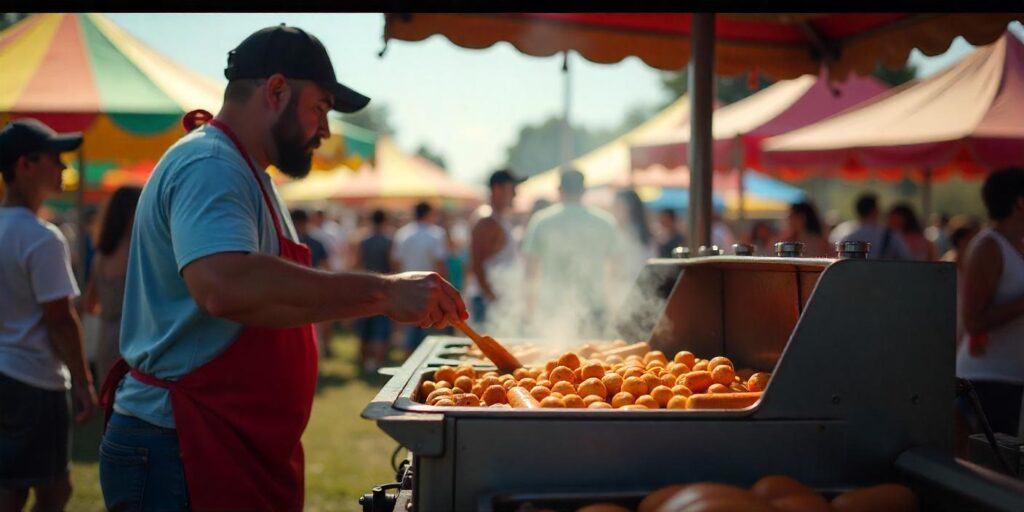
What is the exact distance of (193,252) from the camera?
6.25 feet

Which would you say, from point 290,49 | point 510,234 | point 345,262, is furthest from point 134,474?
point 345,262

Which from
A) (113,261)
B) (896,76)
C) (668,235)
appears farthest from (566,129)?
(896,76)

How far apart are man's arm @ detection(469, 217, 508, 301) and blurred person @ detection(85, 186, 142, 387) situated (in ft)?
10.4

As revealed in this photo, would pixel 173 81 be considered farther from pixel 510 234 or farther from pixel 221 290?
pixel 221 290

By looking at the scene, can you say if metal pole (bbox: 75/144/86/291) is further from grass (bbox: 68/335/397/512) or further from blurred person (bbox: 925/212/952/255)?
blurred person (bbox: 925/212/952/255)

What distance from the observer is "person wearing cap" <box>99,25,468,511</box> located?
1945 millimetres

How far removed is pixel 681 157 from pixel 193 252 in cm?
705

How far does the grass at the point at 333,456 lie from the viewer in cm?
524

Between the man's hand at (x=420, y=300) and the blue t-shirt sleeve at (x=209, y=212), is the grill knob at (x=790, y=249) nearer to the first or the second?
the man's hand at (x=420, y=300)

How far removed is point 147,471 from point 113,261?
3107 millimetres

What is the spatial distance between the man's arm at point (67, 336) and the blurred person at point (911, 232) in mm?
8166

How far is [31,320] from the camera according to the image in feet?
11.7

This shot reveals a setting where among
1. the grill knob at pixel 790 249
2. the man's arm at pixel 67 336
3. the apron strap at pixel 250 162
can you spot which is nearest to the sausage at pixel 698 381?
the grill knob at pixel 790 249

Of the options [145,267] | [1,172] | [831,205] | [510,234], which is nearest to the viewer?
[145,267]
